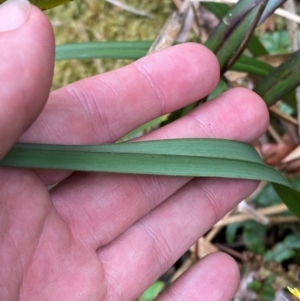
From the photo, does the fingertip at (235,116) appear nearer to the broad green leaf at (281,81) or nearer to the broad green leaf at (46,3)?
the broad green leaf at (281,81)

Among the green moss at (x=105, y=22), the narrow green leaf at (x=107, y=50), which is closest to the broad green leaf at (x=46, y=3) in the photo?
the narrow green leaf at (x=107, y=50)

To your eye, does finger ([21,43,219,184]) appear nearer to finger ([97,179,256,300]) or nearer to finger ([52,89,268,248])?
finger ([52,89,268,248])

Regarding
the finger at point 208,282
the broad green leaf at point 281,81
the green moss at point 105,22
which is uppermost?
the broad green leaf at point 281,81

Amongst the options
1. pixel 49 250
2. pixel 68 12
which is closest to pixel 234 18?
pixel 49 250

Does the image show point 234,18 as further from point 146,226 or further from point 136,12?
point 136,12

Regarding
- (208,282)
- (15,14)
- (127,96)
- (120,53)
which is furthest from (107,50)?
(208,282)

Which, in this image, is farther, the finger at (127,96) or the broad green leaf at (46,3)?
the finger at (127,96)

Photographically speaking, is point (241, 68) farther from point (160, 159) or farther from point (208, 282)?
point (208, 282)
